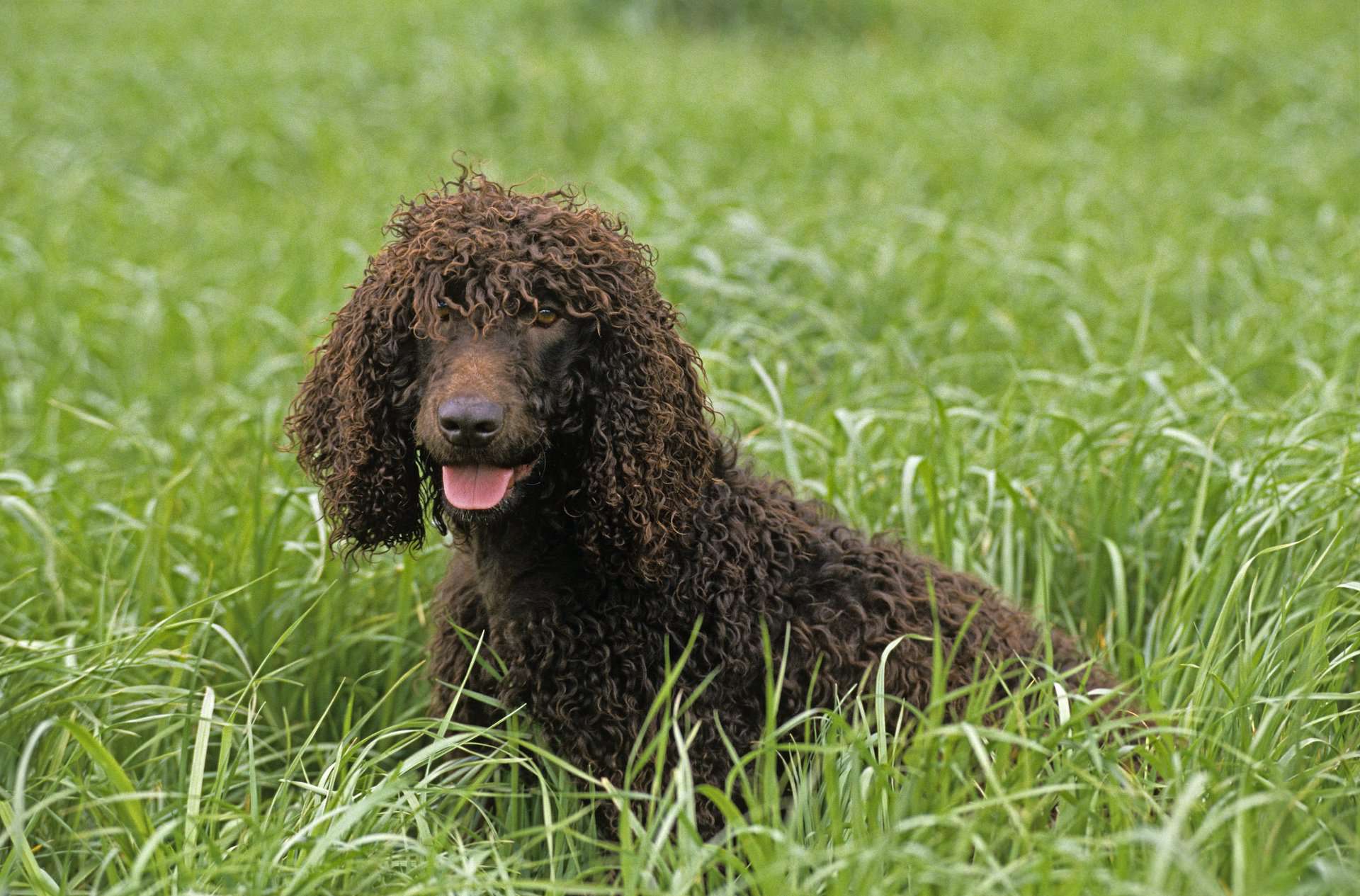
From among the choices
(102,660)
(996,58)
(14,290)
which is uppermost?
(996,58)

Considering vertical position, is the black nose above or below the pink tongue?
above

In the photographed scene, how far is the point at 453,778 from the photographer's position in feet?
8.91

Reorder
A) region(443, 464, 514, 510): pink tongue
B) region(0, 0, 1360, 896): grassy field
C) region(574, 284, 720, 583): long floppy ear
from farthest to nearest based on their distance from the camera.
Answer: region(574, 284, 720, 583): long floppy ear < region(443, 464, 514, 510): pink tongue < region(0, 0, 1360, 896): grassy field

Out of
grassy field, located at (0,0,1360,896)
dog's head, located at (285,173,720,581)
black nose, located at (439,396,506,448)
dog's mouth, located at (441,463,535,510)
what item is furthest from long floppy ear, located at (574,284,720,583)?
grassy field, located at (0,0,1360,896)

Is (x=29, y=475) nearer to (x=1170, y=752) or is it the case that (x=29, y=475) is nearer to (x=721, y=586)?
(x=721, y=586)

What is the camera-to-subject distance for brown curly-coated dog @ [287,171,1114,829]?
252cm

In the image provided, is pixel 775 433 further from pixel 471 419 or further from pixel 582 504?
pixel 471 419

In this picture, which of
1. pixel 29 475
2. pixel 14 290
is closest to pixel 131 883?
pixel 29 475

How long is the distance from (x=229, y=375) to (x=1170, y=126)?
7.21 m

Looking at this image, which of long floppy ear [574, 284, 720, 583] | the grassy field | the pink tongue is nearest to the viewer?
the grassy field

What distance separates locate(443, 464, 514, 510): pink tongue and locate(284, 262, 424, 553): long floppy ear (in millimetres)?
236

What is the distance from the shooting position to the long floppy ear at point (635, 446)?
101 inches

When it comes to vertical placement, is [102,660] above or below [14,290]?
below

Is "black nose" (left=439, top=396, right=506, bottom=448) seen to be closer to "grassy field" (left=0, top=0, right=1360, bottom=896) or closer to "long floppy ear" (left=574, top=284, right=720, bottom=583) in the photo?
"long floppy ear" (left=574, top=284, right=720, bottom=583)
